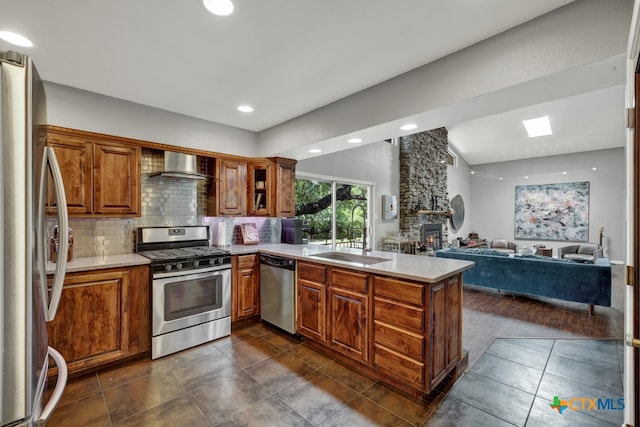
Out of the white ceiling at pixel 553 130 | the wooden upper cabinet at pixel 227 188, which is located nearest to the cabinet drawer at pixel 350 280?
Result: the wooden upper cabinet at pixel 227 188

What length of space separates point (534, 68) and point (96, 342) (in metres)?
3.88

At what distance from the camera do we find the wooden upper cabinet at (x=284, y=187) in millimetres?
4045

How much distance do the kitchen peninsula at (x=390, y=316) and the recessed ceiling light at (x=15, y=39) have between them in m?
2.69

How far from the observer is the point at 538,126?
7617 mm

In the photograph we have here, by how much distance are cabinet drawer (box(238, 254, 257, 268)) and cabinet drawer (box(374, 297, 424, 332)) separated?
1749mm

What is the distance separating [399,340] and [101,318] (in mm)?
2524

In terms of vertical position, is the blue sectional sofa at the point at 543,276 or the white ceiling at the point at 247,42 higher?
the white ceiling at the point at 247,42

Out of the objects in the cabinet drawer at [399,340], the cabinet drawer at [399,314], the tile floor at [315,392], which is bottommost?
the tile floor at [315,392]

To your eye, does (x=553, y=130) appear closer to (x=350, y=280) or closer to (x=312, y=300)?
(x=350, y=280)

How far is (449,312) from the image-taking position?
2311 millimetres

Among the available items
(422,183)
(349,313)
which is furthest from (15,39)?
(422,183)

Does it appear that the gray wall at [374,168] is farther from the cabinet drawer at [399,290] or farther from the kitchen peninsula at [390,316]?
the cabinet drawer at [399,290]

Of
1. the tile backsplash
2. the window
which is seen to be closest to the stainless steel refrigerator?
the tile backsplash

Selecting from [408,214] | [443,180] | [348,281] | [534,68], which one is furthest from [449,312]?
[443,180]
